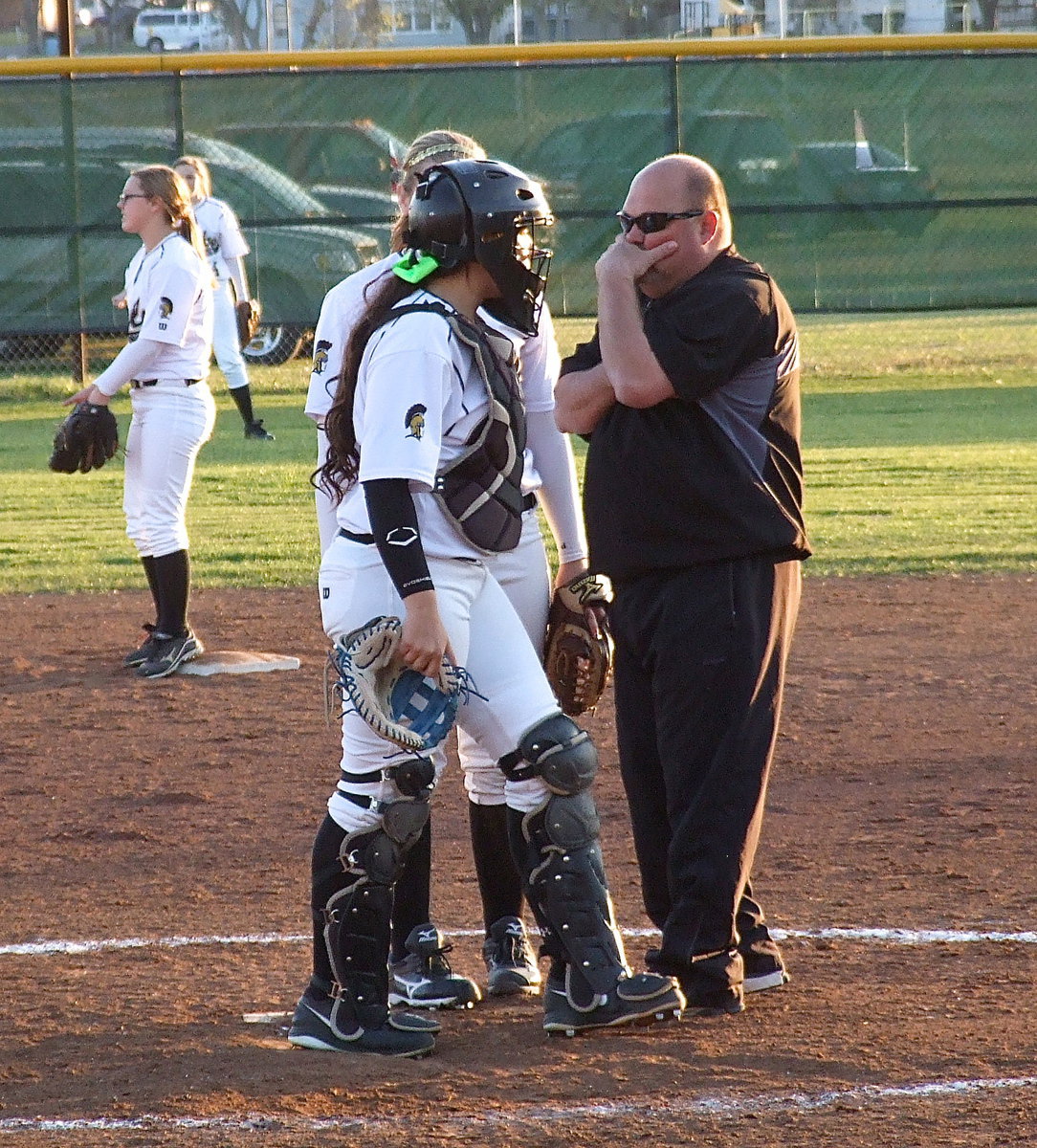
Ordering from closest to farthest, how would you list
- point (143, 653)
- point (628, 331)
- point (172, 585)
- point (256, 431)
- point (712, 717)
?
point (628, 331) → point (712, 717) → point (172, 585) → point (143, 653) → point (256, 431)

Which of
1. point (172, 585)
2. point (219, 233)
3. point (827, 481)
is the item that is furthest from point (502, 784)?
point (219, 233)

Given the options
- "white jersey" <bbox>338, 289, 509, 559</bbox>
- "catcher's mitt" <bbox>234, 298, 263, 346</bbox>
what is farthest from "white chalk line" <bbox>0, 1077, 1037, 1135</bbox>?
"catcher's mitt" <bbox>234, 298, 263, 346</bbox>

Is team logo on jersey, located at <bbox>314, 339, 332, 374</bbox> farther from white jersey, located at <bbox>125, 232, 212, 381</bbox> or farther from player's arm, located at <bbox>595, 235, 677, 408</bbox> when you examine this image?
white jersey, located at <bbox>125, 232, 212, 381</bbox>

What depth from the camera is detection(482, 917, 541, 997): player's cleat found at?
434 cm

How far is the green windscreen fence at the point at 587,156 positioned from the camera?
16203mm

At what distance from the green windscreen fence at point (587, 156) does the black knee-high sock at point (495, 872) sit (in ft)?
40.1

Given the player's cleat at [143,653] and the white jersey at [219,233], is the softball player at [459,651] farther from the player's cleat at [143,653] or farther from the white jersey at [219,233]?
the white jersey at [219,233]

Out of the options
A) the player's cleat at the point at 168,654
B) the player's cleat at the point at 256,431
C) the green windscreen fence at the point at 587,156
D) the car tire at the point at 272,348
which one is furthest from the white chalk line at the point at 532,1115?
the car tire at the point at 272,348

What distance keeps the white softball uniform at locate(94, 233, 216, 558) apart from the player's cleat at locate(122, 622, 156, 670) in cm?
36

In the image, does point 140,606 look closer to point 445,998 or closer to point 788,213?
point 445,998

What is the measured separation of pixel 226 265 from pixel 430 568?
10.4m

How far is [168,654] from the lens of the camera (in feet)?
26.1

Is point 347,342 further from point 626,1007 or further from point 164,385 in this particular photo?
point 164,385

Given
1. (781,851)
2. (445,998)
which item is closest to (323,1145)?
(445,998)
